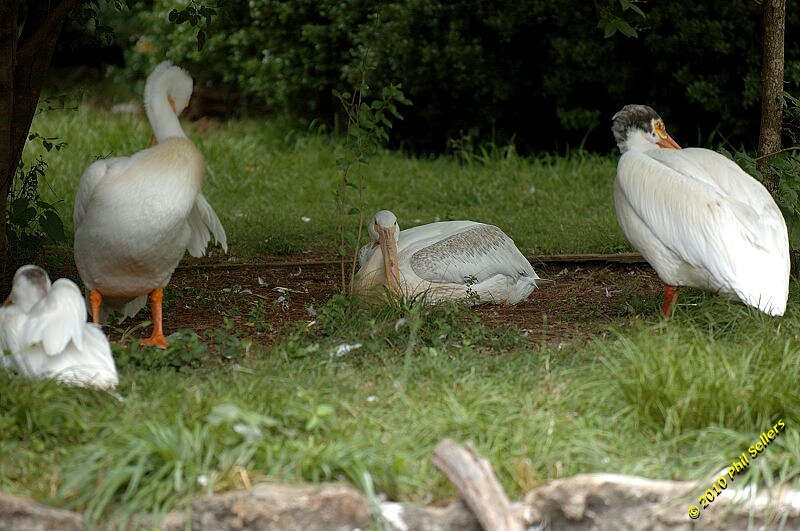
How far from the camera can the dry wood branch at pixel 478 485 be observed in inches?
125

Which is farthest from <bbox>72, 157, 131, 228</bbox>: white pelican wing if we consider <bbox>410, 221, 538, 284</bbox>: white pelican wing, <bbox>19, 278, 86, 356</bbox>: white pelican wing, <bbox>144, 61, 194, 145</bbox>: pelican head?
<bbox>410, 221, 538, 284</bbox>: white pelican wing

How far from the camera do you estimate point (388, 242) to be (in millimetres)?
6270

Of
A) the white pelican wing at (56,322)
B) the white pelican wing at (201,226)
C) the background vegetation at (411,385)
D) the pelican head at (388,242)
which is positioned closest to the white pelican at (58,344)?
the white pelican wing at (56,322)

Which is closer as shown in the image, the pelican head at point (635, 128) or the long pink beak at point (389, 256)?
the pelican head at point (635, 128)

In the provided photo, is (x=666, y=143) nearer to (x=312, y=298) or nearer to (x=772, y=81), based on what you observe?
(x=772, y=81)

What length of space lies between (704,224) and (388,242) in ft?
6.24

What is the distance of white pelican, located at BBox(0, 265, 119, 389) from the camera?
13.2ft

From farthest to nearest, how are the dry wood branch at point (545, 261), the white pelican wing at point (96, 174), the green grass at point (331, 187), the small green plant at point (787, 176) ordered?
the green grass at point (331, 187) < the dry wood branch at point (545, 261) < the small green plant at point (787, 176) < the white pelican wing at point (96, 174)

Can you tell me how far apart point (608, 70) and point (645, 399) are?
8037 mm

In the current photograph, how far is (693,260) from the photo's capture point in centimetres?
511

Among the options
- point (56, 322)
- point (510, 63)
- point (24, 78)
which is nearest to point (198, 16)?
point (24, 78)

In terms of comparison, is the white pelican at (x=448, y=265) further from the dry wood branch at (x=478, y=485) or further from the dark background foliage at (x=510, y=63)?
the dark background foliage at (x=510, y=63)

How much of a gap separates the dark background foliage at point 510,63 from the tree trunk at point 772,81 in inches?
166

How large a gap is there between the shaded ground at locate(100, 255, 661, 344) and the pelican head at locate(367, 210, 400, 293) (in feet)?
1.29
